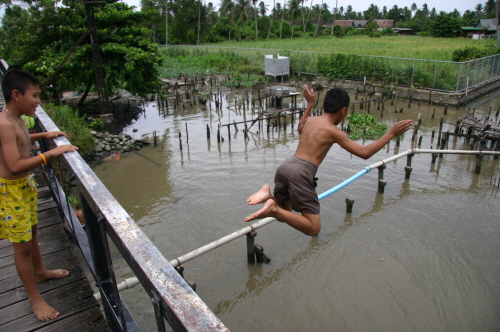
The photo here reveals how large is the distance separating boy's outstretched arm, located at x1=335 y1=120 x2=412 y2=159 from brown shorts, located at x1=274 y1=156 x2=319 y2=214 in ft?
1.35

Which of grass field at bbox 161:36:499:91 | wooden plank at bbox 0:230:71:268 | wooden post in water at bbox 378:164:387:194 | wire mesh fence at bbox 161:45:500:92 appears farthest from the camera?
grass field at bbox 161:36:499:91

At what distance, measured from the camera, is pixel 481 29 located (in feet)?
173

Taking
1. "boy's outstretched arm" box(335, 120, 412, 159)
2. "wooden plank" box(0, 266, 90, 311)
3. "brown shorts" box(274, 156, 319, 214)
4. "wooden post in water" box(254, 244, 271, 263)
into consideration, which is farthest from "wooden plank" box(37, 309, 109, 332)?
"wooden post in water" box(254, 244, 271, 263)

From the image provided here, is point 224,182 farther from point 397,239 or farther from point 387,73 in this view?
point 387,73

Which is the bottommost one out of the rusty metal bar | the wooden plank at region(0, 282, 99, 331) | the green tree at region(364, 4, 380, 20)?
the wooden plank at region(0, 282, 99, 331)

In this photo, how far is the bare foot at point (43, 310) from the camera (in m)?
2.12

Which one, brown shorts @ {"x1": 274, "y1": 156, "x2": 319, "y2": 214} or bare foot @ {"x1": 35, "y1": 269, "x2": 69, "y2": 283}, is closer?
bare foot @ {"x1": 35, "y1": 269, "x2": 69, "y2": 283}

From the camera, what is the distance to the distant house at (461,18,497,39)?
51.9m

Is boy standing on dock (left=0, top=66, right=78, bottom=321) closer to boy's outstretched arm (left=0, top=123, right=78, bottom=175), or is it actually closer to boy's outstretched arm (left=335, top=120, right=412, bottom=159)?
boy's outstretched arm (left=0, top=123, right=78, bottom=175)

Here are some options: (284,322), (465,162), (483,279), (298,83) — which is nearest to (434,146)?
(465,162)

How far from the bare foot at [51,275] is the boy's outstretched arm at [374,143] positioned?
8.67 feet

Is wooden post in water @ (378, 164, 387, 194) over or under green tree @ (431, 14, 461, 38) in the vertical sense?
under

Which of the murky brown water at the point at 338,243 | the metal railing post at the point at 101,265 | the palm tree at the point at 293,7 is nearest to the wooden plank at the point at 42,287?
the metal railing post at the point at 101,265

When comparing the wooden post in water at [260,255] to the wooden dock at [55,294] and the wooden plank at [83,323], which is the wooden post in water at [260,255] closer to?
the wooden dock at [55,294]
